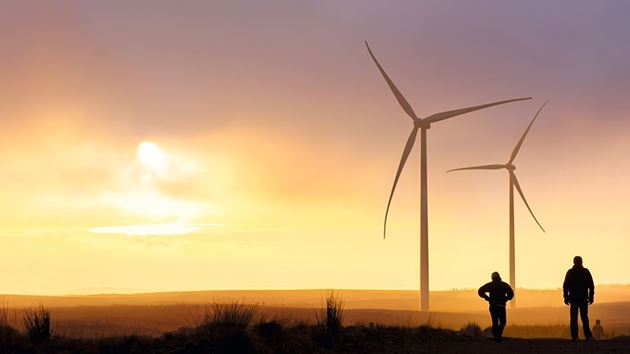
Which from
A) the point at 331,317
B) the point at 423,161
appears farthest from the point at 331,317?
the point at 423,161

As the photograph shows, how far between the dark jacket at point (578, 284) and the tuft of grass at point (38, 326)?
1698cm

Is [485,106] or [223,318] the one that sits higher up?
[485,106]

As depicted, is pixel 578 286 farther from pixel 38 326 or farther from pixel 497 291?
pixel 38 326

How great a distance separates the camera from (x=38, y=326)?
75.6 ft

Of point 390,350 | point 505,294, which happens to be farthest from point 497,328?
point 390,350

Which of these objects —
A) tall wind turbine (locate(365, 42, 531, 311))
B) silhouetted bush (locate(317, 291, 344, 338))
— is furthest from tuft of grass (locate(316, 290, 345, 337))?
tall wind turbine (locate(365, 42, 531, 311))

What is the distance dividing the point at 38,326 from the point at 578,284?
57.3 feet

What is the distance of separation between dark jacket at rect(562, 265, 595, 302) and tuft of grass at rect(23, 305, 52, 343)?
17.0m

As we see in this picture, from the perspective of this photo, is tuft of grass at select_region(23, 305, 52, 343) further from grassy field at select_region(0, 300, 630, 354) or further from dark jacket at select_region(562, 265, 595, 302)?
dark jacket at select_region(562, 265, 595, 302)

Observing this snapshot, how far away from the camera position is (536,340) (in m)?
30.2

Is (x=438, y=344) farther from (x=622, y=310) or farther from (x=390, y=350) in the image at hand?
(x=622, y=310)

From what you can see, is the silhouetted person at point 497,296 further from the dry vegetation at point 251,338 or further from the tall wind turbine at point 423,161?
the tall wind turbine at point 423,161

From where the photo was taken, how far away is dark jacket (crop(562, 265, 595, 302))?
29734 mm

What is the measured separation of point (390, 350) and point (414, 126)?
39392 millimetres
